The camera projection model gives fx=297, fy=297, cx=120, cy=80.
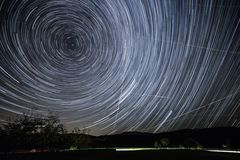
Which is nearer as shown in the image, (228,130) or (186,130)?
(228,130)

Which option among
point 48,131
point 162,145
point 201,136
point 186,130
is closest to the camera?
point 48,131

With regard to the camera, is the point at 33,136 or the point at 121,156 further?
the point at 33,136

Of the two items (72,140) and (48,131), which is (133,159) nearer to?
(48,131)

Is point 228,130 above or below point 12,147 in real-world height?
above

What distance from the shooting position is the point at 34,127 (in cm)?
3155

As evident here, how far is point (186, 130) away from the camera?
106m

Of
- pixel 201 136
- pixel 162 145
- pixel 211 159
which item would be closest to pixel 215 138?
pixel 201 136

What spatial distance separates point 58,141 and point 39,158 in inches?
580

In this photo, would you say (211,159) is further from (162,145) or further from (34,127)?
(162,145)

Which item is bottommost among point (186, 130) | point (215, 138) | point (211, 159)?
point (211, 159)

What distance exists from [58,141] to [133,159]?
59.0ft

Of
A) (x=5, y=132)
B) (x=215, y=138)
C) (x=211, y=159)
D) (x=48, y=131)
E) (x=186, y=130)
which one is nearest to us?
(x=211, y=159)

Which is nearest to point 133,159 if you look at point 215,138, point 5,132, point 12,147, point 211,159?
point 211,159

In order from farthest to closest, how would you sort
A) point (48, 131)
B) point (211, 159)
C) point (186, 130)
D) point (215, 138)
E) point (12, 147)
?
point (186, 130), point (215, 138), point (48, 131), point (12, 147), point (211, 159)
